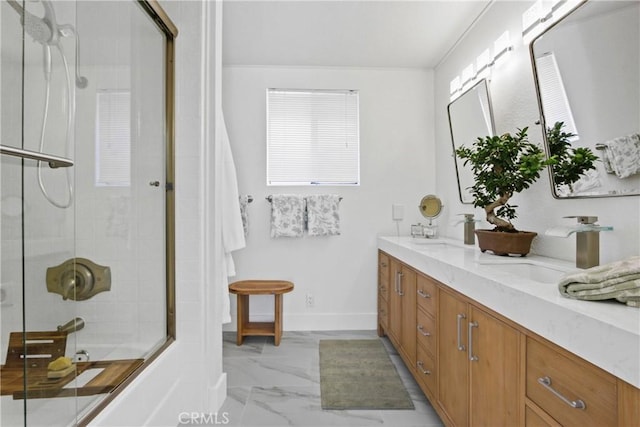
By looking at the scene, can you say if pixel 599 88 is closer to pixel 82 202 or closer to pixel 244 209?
pixel 82 202

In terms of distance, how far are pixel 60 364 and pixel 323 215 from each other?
222cm

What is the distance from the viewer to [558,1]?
1588 millimetres

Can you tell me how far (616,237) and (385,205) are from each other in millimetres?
1947

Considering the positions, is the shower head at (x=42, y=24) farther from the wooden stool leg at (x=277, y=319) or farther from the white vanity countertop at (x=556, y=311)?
the wooden stool leg at (x=277, y=319)

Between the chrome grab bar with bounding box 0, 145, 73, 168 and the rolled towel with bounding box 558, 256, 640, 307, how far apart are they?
142cm

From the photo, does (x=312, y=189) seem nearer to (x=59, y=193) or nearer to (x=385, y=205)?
(x=385, y=205)

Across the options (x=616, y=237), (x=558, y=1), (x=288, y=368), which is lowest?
(x=288, y=368)

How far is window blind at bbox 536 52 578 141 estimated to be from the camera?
59.6 inches

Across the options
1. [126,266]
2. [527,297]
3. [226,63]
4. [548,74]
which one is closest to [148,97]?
[126,266]

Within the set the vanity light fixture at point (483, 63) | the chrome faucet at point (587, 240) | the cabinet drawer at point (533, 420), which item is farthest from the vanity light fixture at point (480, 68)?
the cabinet drawer at point (533, 420)

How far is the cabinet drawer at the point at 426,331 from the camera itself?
1726 millimetres

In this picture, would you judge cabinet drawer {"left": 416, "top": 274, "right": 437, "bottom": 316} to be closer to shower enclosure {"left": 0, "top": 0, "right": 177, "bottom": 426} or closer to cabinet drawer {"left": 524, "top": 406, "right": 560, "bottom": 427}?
cabinet drawer {"left": 524, "top": 406, "right": 560, "bottom": 427}

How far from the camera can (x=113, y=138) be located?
5.19ft

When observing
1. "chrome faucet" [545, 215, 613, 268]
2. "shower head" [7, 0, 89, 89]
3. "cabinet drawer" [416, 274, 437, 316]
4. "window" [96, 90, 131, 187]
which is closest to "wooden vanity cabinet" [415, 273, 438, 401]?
"cabinet drawer" [416, 274, 437, 316]
